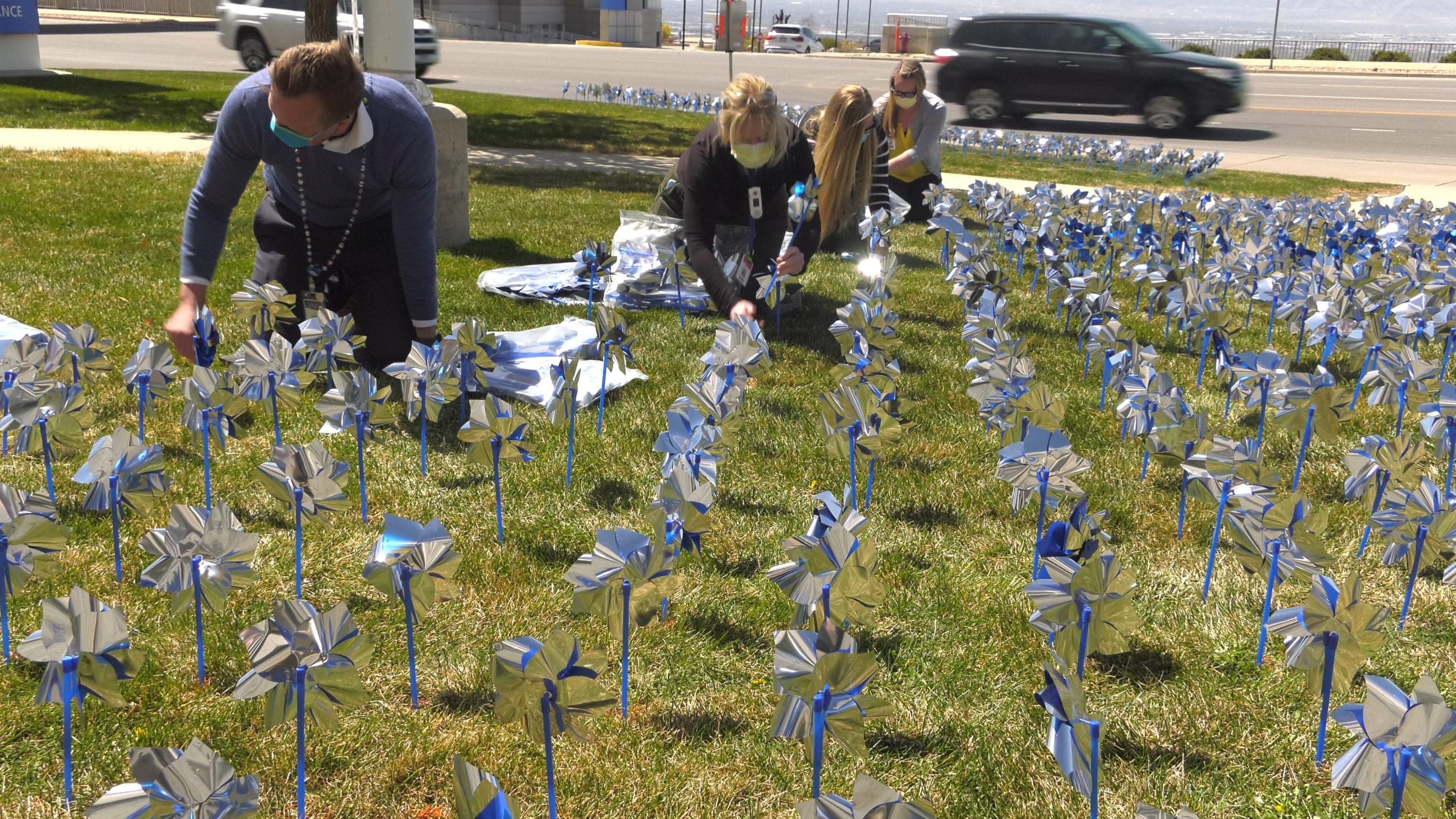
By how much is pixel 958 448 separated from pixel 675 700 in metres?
1.66

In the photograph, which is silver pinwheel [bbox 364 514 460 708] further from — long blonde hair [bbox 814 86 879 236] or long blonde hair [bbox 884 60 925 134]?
long blonde hair [bbox 884 60 925 134]

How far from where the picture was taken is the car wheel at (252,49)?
58.2ft

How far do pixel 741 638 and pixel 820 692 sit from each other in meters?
0.79

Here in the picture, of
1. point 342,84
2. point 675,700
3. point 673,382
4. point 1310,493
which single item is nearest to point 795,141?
point 673,382

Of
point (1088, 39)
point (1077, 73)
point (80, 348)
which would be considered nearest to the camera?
point (80, 348)

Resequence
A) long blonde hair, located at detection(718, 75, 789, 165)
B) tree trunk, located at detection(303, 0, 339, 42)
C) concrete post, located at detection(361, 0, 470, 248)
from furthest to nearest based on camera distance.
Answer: tree trunk, located at detection(303, 0, 339, 42) → concrete post, located at detection(361, 0, 470, 248) → long blonde hair, located at detection(718, 75, 789, 165)

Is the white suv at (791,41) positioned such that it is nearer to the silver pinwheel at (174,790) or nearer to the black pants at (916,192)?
the black pants at (916,192)

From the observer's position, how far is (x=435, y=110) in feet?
20.3

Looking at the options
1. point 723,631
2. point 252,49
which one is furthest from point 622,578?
point 252,49

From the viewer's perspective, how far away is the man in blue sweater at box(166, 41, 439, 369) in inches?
125

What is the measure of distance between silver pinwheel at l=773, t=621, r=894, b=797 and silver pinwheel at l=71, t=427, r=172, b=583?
4.71 feet

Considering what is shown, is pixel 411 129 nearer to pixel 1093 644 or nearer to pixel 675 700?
pixel 675 700

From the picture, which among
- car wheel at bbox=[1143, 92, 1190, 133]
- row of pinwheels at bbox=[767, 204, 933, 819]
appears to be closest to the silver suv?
car wheel at bbox=[1143, 92, 1190, 133]

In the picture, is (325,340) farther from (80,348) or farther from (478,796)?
(478,796)
